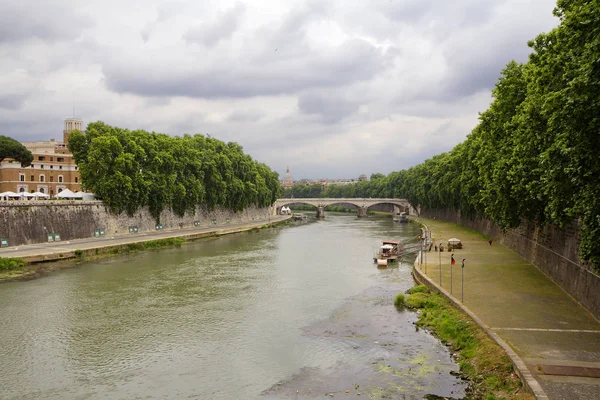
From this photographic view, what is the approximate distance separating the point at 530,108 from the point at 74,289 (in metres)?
26.6

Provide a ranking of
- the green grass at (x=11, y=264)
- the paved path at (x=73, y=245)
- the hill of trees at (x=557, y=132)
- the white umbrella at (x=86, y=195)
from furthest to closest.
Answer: the white umbrella at (x=86, y=195) → the paved path at (x=73, y=245) → the green grass at (x=11, y=264) → the hill of trees at (x=557, y=132)

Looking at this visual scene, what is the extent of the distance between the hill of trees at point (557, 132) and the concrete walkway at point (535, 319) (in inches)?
115

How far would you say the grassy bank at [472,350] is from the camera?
46.3ft

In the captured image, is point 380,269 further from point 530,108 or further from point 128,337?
point 128,337

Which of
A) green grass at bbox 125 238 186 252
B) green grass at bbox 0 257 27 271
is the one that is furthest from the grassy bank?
green grass at bbox 125 238 186 252

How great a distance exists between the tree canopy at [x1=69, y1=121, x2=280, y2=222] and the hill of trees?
3759 centimetres

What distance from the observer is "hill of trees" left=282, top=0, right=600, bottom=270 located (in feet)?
45.2

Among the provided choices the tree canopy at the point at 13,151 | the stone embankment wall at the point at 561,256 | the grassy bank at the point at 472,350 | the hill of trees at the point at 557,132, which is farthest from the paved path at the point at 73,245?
the stone embankment wall at the point at 561,256

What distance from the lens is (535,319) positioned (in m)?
19.0

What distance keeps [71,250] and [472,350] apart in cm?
3541

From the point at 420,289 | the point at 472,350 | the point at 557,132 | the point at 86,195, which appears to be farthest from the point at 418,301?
the point at 86,195

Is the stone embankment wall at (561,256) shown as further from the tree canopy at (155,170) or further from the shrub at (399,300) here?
the tree canopy at (155,170)

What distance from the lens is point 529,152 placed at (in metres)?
24.9

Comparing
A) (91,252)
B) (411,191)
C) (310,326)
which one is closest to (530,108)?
(310,326)
